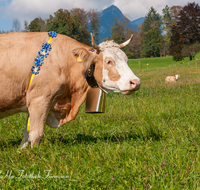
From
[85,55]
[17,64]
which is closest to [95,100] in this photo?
[85,55]

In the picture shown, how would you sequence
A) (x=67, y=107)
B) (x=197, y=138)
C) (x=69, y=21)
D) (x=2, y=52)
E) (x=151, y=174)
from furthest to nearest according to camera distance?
(x=69, y=21)
(x=67, y=107)
(x=197, y=138)
(x=2, y=52)
(x=151, y=174)

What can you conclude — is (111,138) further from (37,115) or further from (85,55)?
(85,55)

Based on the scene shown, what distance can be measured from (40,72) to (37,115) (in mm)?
630

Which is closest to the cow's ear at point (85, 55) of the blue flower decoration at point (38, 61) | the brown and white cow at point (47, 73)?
the brown and white cow at point (47, 73)

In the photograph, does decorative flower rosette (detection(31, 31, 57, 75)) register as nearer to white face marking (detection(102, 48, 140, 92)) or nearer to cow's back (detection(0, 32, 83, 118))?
cow's back (detection(0, 32, 83, 118))

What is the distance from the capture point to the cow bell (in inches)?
135

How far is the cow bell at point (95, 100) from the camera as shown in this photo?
3.44 metres

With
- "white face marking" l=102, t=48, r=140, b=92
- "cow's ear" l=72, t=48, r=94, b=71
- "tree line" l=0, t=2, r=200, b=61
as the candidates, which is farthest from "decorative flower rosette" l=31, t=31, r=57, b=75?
"tree line" l=0, t=2, r=200, b=61

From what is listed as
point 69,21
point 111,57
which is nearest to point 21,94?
point 111,57

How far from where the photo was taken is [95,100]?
11.3 feet

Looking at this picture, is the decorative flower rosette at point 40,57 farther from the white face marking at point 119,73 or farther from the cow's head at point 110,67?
the white face marking at point 119,73

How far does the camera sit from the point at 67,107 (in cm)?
350

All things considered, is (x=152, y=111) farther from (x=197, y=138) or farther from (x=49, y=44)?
(x=49, y=44)

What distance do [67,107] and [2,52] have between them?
1287 millimetres
